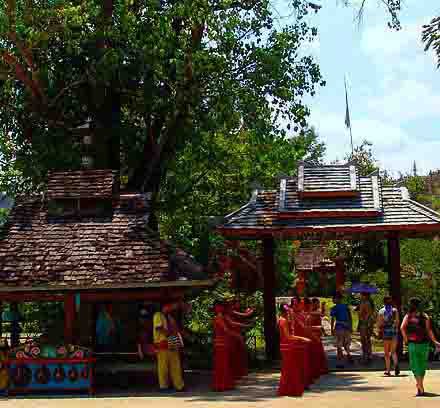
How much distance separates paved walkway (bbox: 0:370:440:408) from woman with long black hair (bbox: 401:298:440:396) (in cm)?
43

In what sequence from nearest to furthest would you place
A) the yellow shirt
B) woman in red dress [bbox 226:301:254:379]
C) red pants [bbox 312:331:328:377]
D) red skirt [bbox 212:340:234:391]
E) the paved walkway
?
the paved walkway
red skirt [bbox 212:340:234:391]
the yellow shirt
woman in red dress [bbox 226:301:254:379]
red pants [bbox 312:331:328:377]

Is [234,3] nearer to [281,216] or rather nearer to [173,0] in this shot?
[173,0]

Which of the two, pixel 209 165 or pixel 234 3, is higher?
pixel 234 3

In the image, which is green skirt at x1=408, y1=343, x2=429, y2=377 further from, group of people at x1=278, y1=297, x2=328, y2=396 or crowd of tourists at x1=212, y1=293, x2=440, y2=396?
group of people at x1=278, y1=297, x2=328, y2=396

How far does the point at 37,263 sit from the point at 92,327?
123 inches

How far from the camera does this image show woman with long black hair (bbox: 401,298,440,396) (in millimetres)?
12695

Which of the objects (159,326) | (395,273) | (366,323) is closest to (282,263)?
(395,273)

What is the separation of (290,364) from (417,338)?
2.29 meters

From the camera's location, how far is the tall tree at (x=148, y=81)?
66.7ft

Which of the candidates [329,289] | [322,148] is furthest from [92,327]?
[322,148]

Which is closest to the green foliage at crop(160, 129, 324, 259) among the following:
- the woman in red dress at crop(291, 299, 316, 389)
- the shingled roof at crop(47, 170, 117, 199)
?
the shingled roof at crop(47, 170, 117, 199)

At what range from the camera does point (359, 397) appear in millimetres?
12828

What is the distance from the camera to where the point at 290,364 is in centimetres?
1347

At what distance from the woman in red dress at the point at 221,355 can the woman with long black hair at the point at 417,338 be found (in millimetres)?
3568
